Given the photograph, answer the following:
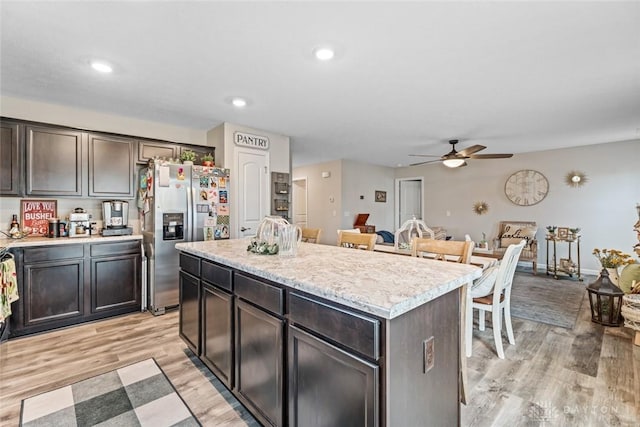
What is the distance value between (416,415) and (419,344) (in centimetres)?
28

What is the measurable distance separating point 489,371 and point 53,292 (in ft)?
13.3

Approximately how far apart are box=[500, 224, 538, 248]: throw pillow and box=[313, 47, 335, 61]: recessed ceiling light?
5.29 metres

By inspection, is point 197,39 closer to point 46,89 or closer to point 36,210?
point 46,89

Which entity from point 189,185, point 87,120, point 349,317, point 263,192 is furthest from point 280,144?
point 349,317

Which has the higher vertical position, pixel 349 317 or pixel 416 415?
pixel 349 317

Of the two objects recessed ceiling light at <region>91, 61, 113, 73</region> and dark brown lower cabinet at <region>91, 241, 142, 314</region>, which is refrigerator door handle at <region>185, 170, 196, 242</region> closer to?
dark brown lower cabinet at <region>91, 241, 142, 314</region>

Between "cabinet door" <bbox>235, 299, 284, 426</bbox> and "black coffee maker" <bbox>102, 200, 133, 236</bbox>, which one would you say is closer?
"cabinet door" <bbox>235, 299, 284, 426</bbox>

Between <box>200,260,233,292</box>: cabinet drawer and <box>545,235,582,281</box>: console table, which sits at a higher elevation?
<box>200,260,233,292</box>: cabinet drawer

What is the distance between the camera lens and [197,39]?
6.47ft

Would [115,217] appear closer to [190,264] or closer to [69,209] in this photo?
[69,209]

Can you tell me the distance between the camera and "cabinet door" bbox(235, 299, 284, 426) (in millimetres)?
1386

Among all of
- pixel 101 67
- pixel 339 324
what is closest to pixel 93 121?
pixel 101 67

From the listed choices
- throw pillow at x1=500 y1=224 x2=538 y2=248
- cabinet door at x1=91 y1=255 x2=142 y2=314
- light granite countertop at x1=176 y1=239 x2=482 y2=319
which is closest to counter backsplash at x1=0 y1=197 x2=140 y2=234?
cabinet door at x1=91 y1=255 x2=142 y2=314

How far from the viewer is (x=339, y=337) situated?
42.7 inches
